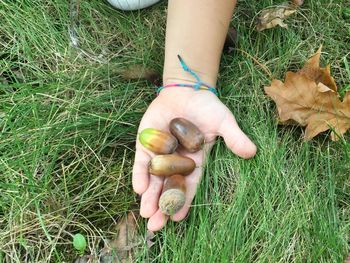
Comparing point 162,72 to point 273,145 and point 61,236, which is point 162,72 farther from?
point 61,236

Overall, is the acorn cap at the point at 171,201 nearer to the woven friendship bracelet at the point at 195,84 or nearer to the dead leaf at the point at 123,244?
the dead leaf at the point at 123,244

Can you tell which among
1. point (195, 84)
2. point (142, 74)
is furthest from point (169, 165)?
point (142, 74)

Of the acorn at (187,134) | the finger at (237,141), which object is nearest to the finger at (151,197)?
the acorn at (187,134)

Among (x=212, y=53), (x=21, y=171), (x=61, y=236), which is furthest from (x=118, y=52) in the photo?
(x=61, y=236)

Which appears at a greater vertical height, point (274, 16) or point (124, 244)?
point (274, 16)

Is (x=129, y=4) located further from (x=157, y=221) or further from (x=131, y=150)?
(x=157, y=221)

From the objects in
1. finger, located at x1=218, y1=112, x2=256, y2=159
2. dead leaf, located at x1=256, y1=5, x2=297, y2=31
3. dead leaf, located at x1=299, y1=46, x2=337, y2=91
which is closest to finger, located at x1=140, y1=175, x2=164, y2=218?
finger, located at x1=218, y1=112, x2=256, y2=159
